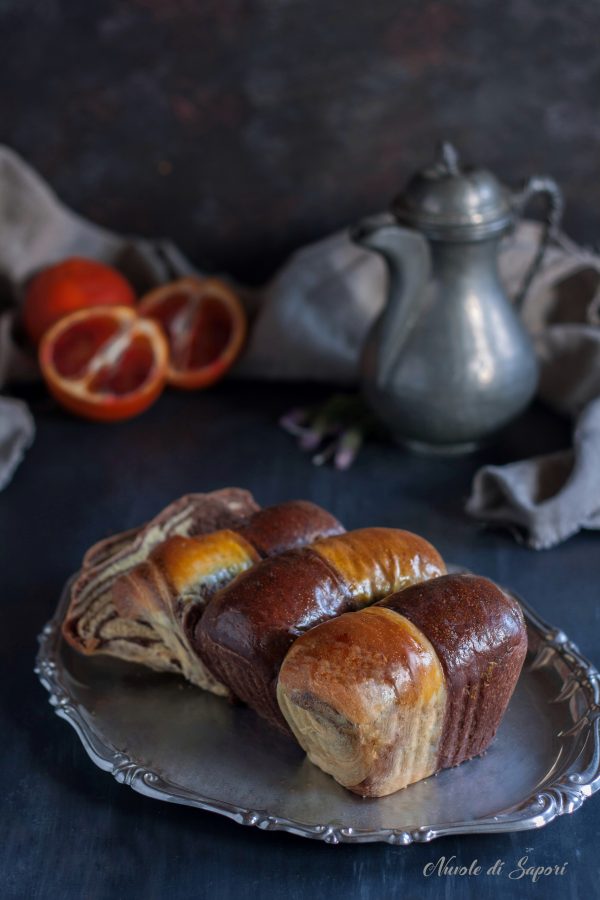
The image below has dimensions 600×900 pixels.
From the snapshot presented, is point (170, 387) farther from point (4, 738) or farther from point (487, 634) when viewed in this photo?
point (487, 634)

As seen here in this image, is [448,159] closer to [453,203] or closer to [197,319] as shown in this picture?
[453,203]

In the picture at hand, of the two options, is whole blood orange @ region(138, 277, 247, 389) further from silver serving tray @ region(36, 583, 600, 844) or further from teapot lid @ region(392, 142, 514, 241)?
Answer: silver serving tray @ region(36, 583, 600, 844)

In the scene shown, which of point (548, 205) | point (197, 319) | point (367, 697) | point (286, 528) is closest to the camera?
point (367, 697)

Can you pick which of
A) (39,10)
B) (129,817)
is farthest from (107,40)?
(129,817)

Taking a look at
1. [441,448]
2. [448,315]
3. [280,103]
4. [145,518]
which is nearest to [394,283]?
[448,315]

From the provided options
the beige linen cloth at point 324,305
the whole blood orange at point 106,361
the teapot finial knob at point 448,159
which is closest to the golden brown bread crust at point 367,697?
the beige linen cloth at point 324,305

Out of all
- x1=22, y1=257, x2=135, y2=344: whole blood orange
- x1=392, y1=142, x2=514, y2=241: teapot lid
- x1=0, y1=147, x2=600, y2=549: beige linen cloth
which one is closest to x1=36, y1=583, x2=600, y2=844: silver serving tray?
x1=0, y1=147, x2=600, y2=549: beige linen cloth

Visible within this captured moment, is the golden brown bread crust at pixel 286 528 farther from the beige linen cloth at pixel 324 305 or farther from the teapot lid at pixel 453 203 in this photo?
the teapot lid at pixel 453 203

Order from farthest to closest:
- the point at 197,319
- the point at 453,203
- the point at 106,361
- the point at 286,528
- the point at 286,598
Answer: the point at 197,319, the point at 106,361, the point at 453,203, the point at 286,528, the point at 286,598
